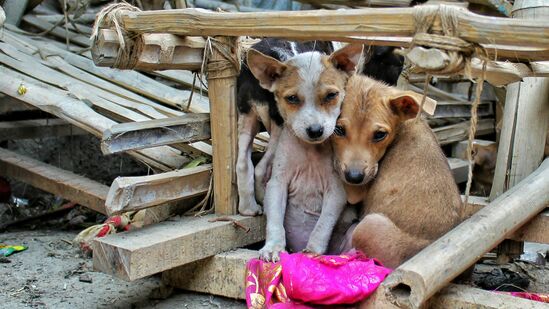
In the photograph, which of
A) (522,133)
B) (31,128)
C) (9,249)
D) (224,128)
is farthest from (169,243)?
(31,128)

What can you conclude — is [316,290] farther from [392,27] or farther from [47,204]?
[47,204]

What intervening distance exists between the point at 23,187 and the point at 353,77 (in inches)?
156

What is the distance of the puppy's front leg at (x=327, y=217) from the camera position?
4.80 m

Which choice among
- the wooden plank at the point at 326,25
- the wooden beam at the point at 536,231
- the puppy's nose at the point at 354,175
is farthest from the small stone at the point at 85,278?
the wooden beam at the point at 536,231

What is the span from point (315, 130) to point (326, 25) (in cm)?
87

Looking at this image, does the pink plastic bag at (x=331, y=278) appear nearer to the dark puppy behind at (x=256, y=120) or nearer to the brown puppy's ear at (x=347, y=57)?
the dark puppy behind at (x=256, y=120)

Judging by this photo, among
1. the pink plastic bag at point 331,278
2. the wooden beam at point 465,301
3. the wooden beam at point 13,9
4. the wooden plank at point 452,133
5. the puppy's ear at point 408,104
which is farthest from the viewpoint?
the wooden plank at point 452,133

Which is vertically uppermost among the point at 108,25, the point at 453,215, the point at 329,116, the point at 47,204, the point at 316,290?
the point at 108,25

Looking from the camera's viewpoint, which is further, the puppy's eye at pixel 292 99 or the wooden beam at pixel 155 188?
the puppy's eye at pixel 292 99

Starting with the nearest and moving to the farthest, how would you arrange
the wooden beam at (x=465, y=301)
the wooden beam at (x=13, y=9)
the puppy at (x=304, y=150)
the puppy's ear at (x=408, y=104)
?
1. the wooden beam at (x=465, y=301)
2. the puppy's ear at (x=408, y=104)
3. the puppy at (x=304, y=150)
4. the wooden beam at (x=13, y=9)

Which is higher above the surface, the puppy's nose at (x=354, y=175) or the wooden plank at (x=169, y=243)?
the puppy's nose at (x=354, y=175)

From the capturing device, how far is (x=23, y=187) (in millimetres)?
7355

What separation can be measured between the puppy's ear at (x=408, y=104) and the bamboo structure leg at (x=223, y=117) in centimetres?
103

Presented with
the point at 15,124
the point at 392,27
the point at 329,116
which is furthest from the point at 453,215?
the point at 15,124
